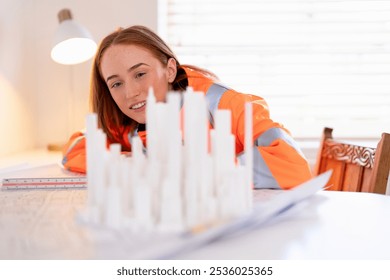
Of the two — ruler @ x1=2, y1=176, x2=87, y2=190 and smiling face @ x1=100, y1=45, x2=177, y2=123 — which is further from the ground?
smiling face @ x1=100, y1=45, x2=177, y2=123

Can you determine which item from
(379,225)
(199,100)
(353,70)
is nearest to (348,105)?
(353,70)

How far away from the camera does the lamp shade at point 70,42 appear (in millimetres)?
1763

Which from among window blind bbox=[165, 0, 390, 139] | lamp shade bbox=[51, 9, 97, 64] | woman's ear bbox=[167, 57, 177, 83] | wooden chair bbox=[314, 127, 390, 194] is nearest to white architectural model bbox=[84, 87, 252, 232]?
A: wooden chair bbox=[314, 127, 390, 194]

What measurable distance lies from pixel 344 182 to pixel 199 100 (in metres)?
0.89

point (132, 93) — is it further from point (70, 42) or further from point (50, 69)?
point (50, 69)

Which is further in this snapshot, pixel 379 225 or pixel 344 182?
pixel 344 182

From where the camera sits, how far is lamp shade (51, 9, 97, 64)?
1763mm

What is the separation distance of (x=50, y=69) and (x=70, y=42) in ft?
0.93

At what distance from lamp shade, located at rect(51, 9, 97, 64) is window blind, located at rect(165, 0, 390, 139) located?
0.48m

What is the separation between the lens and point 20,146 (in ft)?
6.50

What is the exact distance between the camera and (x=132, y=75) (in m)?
1.26

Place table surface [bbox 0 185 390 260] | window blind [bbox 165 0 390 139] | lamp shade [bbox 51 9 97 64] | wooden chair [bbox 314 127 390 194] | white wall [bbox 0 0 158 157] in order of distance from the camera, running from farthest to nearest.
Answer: window blind [bbox 165 0 390 139] → white wall [bbox 0 0 158 157] → lamp shade [bbox 51 9 97 64] → wooden chair [bbox 314 127 390 194] → table surface [bbox 0 185 390 260]

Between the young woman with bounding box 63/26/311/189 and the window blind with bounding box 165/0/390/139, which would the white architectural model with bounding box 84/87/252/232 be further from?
the window blind with bounding box 165/0/390/139

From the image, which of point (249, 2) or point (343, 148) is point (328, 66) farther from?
point (343, 148)
